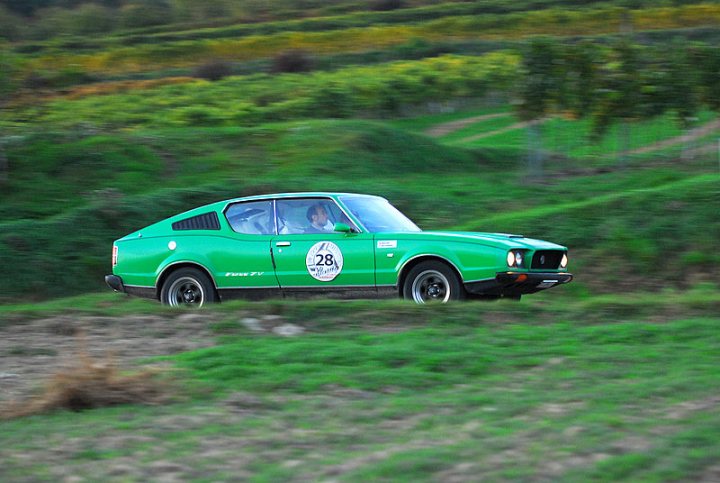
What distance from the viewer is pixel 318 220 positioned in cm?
1138

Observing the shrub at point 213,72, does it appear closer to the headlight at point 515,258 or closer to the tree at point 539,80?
the tree at point 539,80

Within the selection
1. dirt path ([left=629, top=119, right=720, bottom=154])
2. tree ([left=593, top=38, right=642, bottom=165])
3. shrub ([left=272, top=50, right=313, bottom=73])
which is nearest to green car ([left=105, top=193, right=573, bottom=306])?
tree ([left=593, top=38, right=642, bottom=165])

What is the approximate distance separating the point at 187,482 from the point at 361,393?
80.7 inches

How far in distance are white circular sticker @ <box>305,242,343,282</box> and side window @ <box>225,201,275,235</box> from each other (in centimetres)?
59

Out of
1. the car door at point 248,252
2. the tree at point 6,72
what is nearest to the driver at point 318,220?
the car door at point 248,252

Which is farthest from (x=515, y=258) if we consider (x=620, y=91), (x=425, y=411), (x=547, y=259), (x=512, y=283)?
(x=620, y=91)

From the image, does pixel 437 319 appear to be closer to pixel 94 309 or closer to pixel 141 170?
pixel 94 309

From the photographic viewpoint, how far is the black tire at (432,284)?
10.7 meters

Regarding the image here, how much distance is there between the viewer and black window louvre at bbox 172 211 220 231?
1175 centimetres

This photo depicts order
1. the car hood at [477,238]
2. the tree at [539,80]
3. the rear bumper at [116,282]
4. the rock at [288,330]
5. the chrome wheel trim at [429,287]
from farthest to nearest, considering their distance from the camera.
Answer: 1. the tree at [539,80]
2. the rear bumper at [116,282]
3. the chrome wheel trim at [429,287]
4. the car hood at [477,238]
5. the rock at [288,330]

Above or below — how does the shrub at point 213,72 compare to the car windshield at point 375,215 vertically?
above

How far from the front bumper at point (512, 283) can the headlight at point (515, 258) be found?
0.35 feet

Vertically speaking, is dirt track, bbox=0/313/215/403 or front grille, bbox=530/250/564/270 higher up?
front grille, bbox=530/250/564/270

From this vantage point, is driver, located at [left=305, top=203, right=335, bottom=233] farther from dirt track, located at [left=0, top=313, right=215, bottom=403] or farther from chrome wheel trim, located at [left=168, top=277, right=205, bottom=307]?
dirt track, located at [left=0, top=313, right=215, bottom=403]
